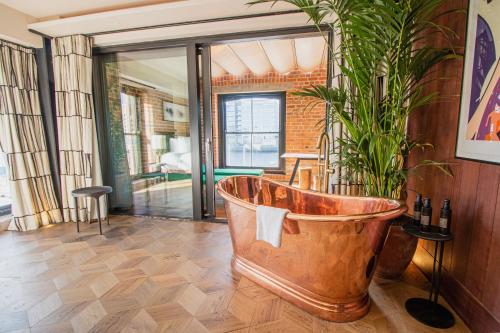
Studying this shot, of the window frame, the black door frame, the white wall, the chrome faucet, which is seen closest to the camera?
the chrome faucet

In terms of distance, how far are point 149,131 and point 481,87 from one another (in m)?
3.14

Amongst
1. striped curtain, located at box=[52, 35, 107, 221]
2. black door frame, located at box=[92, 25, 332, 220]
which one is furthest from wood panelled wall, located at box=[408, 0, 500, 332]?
striped curtain, located at box=[52, 35, 107, 221]

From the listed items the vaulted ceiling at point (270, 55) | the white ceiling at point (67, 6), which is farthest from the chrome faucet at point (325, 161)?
the white ceiling at point (67, 6)

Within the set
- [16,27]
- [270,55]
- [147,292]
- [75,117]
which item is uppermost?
[270,55]

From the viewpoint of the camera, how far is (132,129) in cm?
310

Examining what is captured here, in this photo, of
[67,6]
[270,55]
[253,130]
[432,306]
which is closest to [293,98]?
[253,130]

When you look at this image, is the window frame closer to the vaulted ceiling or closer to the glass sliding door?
the vaulted ceiling

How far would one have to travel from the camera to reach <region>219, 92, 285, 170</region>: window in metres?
5.03

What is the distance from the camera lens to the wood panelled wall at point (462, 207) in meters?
1.23

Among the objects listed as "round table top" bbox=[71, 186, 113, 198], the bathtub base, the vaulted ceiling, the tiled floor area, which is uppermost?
the vaulted ceiling

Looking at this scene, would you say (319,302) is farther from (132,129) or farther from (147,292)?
(132,129)

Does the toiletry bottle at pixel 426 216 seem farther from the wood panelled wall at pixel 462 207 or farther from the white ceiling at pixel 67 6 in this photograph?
the white ceiling at pixel 67 6

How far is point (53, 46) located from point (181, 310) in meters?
3.21

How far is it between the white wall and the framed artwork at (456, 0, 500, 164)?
3.87m
